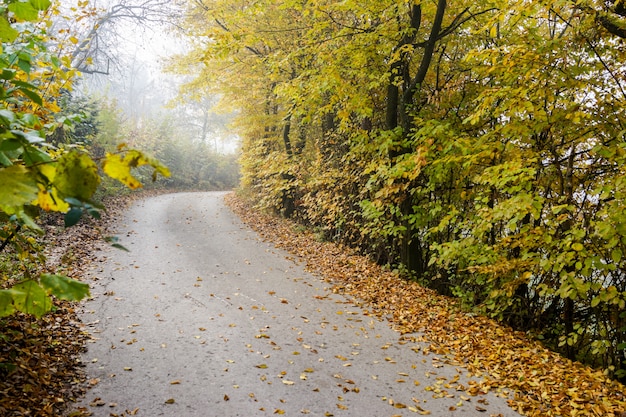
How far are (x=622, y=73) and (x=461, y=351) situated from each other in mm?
4433

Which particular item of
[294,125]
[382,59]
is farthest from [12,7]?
[294,125]

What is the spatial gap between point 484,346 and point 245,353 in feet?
10.5

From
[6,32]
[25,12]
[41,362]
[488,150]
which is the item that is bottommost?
[41,362]

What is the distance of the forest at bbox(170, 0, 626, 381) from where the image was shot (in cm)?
561

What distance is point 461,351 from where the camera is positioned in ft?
18.2

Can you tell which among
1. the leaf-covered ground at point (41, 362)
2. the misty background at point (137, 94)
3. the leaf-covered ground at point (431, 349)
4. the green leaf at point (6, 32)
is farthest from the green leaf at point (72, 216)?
the leaf-covered ground at point (431, 349)

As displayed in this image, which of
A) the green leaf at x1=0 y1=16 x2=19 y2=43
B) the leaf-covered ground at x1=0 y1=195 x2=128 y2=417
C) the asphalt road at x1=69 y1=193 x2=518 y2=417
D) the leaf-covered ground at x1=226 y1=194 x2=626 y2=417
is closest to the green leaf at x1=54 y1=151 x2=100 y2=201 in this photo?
the green leaf at x1=0 y1=16 x2=19 y2=43

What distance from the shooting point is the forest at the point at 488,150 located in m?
5.61

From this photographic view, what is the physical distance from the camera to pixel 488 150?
248 inches

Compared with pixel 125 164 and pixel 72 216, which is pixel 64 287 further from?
pixel 125 164

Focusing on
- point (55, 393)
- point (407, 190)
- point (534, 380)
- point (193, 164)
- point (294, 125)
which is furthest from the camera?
point (193, 164)

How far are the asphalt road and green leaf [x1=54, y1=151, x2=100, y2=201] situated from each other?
318cm

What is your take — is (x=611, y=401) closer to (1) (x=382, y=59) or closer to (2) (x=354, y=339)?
(2) (x=354, y=339)

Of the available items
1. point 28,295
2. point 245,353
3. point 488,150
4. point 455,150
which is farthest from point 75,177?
point 455,150
